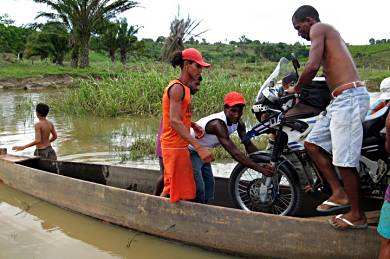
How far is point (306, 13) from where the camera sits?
3.70 metres

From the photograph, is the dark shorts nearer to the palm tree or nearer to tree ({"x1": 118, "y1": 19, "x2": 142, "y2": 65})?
the palm tree

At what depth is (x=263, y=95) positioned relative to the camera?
424 centimetres

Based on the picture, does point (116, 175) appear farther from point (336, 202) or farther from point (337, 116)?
point (337, 116)

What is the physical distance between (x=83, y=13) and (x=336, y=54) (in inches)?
884

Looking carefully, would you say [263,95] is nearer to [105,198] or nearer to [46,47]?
[105,198]

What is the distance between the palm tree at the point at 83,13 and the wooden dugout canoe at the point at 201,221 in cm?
1978

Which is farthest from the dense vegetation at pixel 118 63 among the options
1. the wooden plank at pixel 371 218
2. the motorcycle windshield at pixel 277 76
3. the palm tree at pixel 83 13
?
the wooden plank at pixel 371 218

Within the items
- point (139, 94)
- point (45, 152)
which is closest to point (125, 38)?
point (139, 94)

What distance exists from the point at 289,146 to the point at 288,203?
1.76 feet

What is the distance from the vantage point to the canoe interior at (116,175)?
205 inches

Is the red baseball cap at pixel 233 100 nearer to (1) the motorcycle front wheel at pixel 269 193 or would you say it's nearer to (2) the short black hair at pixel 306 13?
(1) the motorcycle front wheel at pixel 269 193

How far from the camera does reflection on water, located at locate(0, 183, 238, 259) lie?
13.8 ft

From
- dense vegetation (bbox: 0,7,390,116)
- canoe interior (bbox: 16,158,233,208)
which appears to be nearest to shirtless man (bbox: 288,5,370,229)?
canoe interior (bbox: 16,158,233,208)

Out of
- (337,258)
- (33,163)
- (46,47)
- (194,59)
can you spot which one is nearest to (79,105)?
(33,163)
